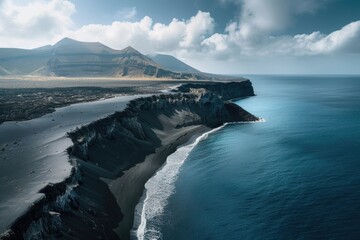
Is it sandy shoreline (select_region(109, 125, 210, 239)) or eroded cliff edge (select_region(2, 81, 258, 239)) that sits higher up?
eroded cliff edge (select_region(2, 81, 258, 239))

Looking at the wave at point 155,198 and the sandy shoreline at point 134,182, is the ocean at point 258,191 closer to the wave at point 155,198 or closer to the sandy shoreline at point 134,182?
the wave at point 155,198

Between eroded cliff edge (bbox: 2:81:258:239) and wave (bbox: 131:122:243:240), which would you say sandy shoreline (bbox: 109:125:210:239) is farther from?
wave (bbox: 131:122:243:240)

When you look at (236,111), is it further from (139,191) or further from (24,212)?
(24,212)

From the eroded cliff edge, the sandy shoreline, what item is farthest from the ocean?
the eroded cliff edge

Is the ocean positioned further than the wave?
No

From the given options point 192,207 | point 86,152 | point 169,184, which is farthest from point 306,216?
point 86,152

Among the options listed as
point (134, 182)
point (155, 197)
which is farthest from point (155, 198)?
point (134, 182)

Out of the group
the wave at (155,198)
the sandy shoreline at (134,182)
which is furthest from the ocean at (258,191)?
the sandy shoreline at (134,182)
